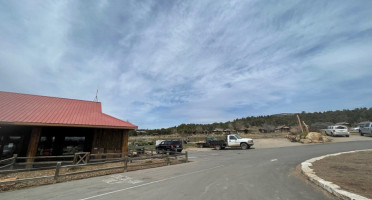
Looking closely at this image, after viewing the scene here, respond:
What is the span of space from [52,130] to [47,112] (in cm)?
184

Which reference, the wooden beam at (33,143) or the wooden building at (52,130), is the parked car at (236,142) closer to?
the wooden building at (52,130)

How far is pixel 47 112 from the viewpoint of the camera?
46.1 feet

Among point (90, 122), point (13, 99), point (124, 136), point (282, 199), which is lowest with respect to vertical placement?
point (282, 199)

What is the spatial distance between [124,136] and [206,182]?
1039cm

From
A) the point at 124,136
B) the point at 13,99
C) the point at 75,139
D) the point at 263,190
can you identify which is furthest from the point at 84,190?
the point at 13,99

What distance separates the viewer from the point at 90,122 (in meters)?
14.0

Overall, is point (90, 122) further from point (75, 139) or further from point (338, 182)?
point (338, 182)

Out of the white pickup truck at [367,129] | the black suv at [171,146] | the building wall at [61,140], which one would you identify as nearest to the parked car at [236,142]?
the black suv at [171,146]

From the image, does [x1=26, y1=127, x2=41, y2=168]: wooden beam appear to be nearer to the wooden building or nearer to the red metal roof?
the wooden building

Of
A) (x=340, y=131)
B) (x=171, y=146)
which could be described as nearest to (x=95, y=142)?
(x=171, y=146)

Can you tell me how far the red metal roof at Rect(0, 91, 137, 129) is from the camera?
468 inches

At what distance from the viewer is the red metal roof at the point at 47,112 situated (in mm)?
11898

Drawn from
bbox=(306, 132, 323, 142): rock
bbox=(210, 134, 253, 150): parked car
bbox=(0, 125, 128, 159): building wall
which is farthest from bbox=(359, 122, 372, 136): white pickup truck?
bbox=(0, 125, 128, 159): building wall

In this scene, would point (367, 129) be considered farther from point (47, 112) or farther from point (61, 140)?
point (47, 112)
